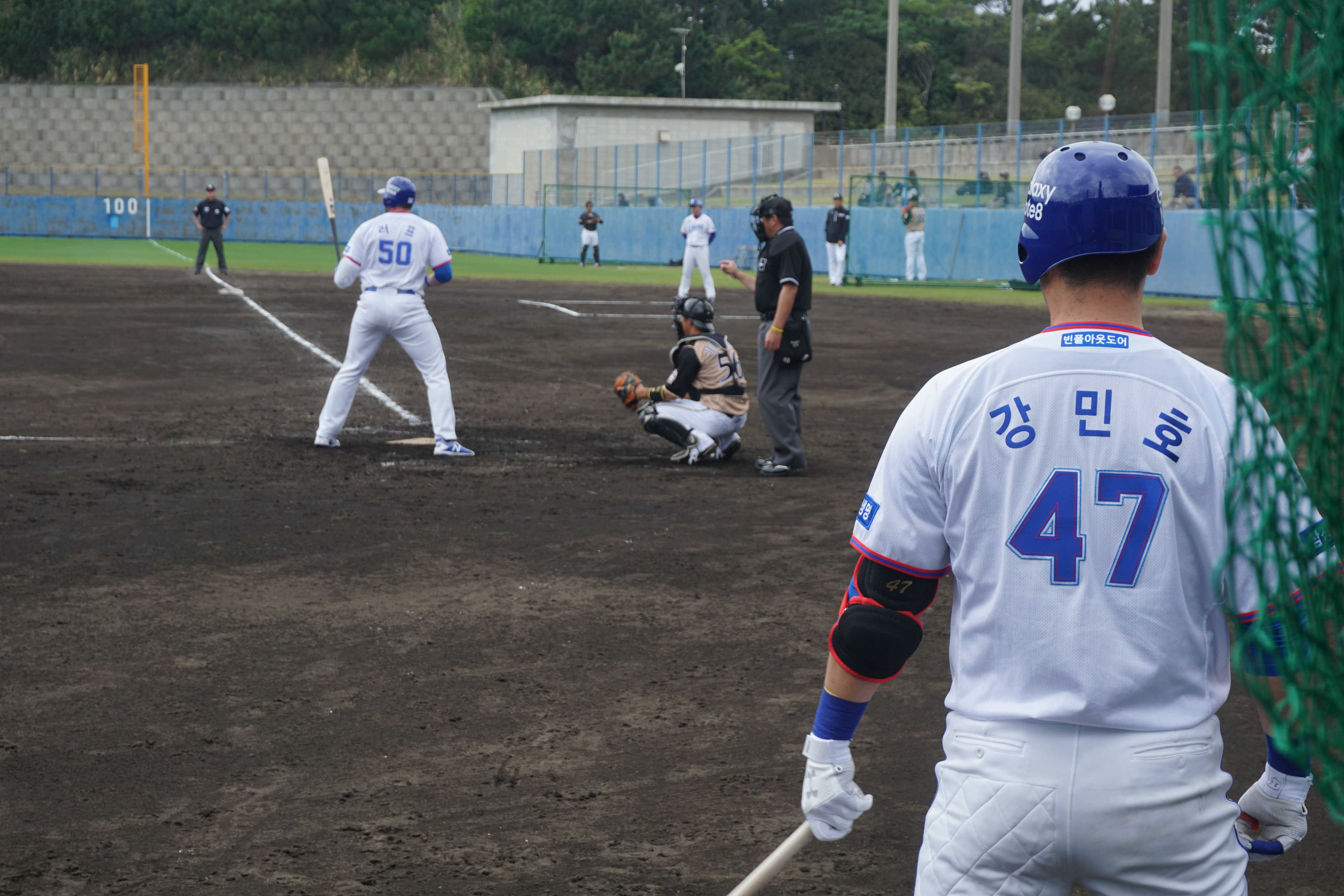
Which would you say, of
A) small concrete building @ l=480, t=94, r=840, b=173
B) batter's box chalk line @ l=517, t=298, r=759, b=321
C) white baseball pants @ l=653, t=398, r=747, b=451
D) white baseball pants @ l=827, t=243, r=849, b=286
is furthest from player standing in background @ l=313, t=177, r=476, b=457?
small concrete building @ l=480, t=94, r=840, b=173

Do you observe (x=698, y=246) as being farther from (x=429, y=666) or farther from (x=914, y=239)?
(x=429, y=666)

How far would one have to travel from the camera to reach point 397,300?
10.9 meters

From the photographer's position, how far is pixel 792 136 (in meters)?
49.3

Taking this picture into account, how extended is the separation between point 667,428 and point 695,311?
3.10 feet

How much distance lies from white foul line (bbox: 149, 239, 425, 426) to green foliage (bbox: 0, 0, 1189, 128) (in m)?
47.8

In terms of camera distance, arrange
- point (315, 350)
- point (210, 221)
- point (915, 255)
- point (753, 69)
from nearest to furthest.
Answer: point (315, 350), point (210, 221), point (915, 255), point (753, 69)

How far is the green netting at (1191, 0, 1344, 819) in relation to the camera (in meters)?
1.61

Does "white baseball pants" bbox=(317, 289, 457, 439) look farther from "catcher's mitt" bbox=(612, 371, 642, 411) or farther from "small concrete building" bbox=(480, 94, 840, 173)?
"small concrete building" bbox=(480, 94, 840, 173)

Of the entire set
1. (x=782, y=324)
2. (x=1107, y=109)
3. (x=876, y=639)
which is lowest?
(x=876, y=639)

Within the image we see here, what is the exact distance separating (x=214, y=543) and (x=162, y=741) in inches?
126

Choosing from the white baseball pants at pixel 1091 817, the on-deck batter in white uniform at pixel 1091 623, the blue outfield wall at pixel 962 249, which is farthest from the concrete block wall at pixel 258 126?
the white baseball pants at pixel 1091 817

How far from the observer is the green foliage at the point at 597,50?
7519 centimetres

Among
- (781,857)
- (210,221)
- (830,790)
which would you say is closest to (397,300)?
(781,857)

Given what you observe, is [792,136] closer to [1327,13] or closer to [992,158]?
[992,158]
